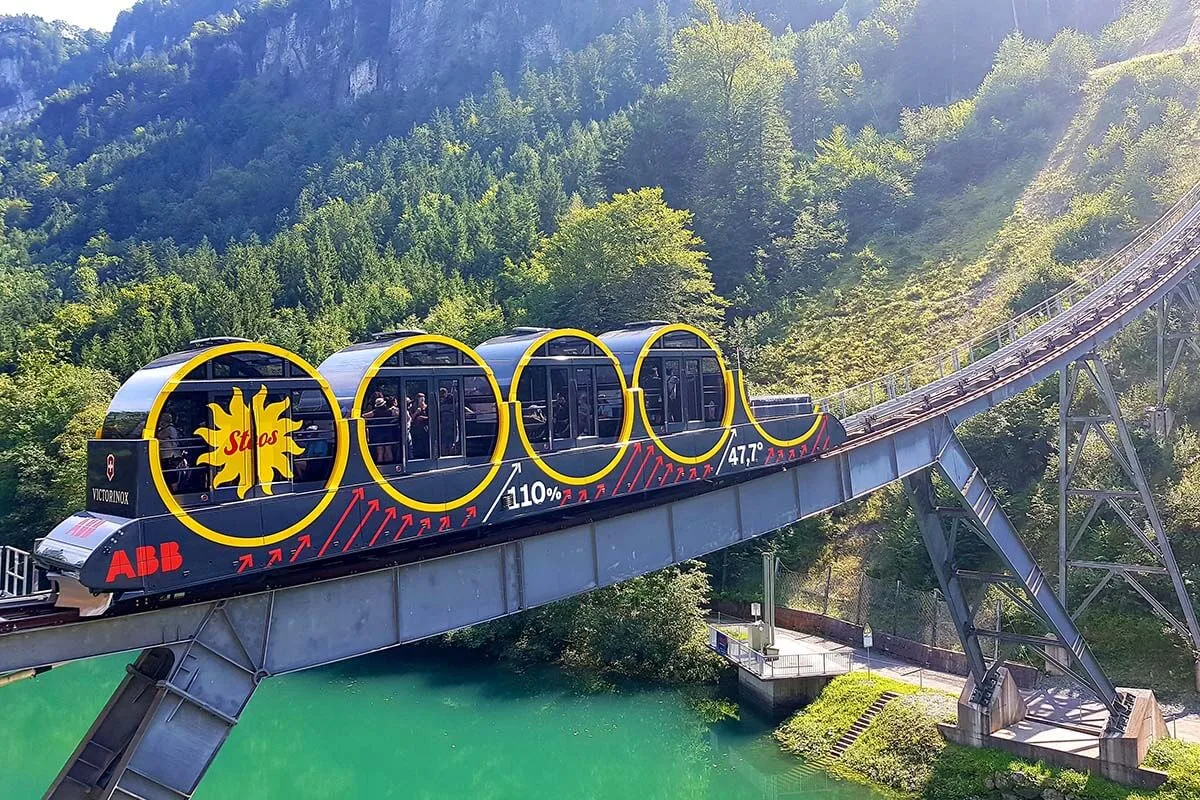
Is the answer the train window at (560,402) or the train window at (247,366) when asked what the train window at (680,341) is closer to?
the train window at (560,402)

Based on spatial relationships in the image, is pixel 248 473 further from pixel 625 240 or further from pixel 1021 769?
pixel 625 240

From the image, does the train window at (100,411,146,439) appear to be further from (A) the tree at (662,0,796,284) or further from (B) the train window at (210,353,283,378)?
(A) the tree at (662,0,796,284)

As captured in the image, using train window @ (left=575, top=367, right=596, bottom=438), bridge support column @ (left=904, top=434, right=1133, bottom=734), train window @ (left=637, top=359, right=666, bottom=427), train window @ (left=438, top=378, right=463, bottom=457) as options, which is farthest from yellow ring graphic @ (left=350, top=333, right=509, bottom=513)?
bridge support column @ (left=904, top=434, right=1133, bottom=734)

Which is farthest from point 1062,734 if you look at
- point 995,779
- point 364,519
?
point 364,519

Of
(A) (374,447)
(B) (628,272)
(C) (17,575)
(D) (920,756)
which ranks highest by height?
(B) (628,272)

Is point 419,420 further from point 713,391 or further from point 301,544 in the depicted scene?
point 713,391

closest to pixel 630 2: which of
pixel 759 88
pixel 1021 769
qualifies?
pixel 759 88
